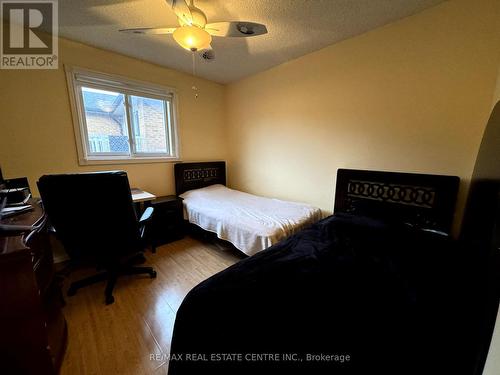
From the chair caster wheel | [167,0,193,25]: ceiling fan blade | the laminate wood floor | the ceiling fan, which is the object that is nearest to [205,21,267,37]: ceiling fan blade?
the ceiling fan

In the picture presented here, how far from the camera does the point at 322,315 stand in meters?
0.85

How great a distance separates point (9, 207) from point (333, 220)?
2.59m

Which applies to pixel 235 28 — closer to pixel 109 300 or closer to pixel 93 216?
pixel 93 216

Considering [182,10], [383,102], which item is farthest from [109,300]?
[383,102]

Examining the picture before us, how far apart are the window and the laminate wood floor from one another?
1515 millimetres

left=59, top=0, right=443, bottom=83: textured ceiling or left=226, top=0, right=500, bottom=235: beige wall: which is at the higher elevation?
left=59, top=0, right=443, bottom=83: textured ceiling

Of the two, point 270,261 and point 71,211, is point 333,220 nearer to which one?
point 270,261

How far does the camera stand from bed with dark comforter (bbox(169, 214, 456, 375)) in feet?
2.52

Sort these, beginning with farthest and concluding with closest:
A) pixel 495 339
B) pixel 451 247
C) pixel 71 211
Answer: pixel 71 211 < pixel 451 247 < pixel 495 339

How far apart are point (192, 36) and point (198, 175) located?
7.43 feet

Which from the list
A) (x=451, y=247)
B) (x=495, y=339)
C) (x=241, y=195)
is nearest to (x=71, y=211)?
(x=241, y=195)

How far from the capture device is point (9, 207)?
4.75ft

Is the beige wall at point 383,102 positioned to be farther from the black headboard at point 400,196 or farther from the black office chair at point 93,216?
the black office chair at point 93,216

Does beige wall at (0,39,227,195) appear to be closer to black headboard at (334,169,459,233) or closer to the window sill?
the window sill
